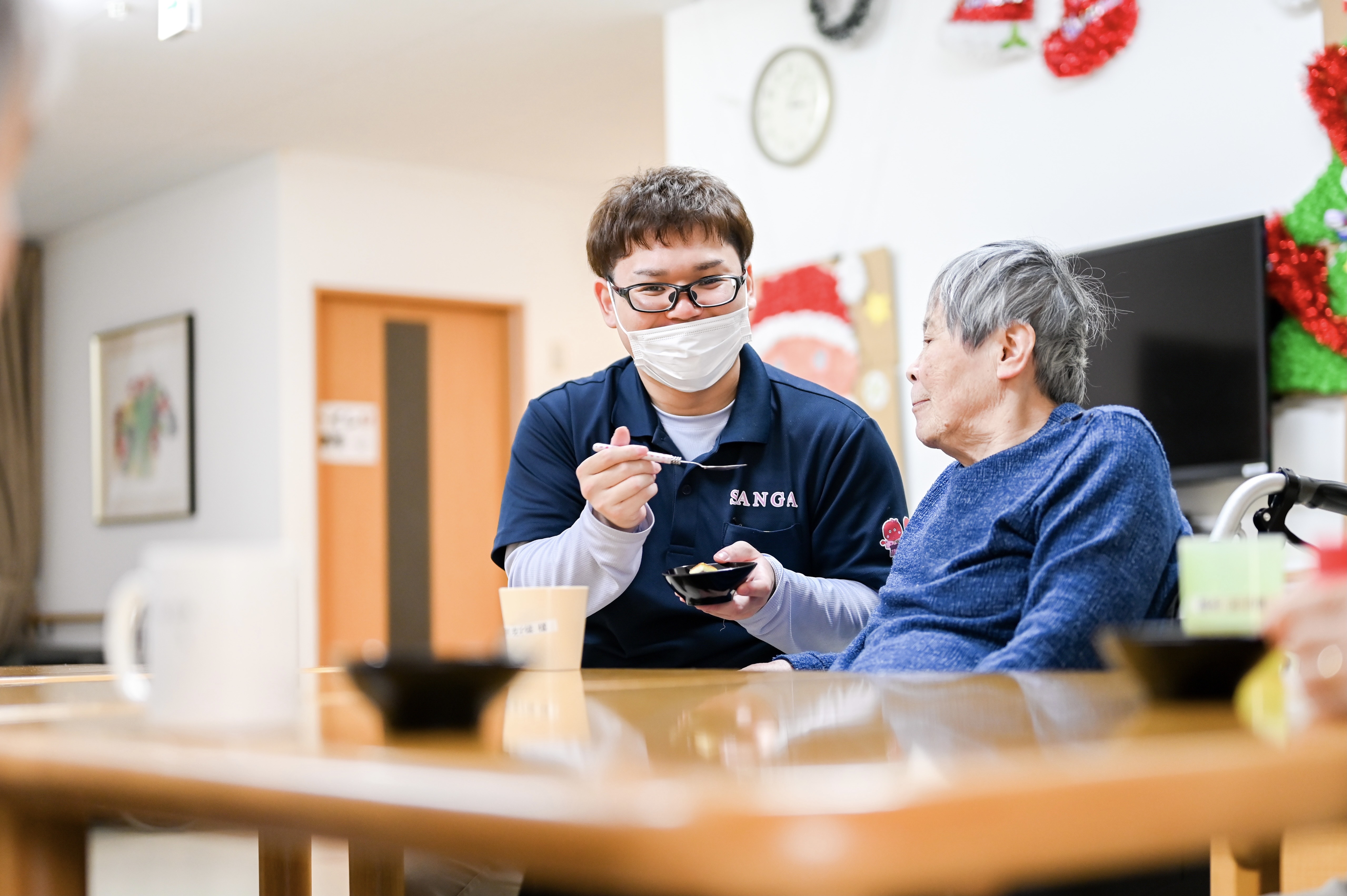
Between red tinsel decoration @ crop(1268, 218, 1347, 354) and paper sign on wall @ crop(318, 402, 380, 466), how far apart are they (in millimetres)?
4139

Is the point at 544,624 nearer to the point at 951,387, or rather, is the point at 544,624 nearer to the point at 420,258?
the point at 951,387

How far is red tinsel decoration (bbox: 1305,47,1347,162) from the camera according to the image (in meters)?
2.93

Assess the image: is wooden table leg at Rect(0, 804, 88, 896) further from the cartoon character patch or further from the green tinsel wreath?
the green tinsel wreath

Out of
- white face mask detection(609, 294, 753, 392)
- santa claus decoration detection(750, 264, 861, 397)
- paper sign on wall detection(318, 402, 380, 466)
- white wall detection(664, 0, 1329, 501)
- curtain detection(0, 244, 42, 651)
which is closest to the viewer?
white face mask detection(609, 294, 753, 392)

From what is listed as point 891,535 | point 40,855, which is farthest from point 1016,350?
point 40,855

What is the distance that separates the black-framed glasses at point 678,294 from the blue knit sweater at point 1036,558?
54 centimetres

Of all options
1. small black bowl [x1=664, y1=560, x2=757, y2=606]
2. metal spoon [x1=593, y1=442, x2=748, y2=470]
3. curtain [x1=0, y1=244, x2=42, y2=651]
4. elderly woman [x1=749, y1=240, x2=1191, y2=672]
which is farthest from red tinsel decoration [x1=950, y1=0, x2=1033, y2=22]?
curtain [x1=0, y1=244, x2=42, y2=651]

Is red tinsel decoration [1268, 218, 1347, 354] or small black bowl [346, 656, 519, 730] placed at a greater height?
red tinsel decoration [1268, 218, 1347, 354]

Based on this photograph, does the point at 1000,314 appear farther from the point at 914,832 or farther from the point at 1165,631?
the point at 914,832

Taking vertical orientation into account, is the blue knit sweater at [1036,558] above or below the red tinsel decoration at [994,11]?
below

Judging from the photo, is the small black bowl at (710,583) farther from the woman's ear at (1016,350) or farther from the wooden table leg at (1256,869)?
the wooden table leg at (1256,869)

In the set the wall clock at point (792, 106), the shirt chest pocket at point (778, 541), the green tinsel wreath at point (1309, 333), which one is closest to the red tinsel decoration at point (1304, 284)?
the green tinsel wreath at point (1309, 333)

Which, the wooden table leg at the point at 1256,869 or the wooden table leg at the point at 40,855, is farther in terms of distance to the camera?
the wooden table leg at the point at 1256,869

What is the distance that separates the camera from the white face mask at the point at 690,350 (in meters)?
2.02
